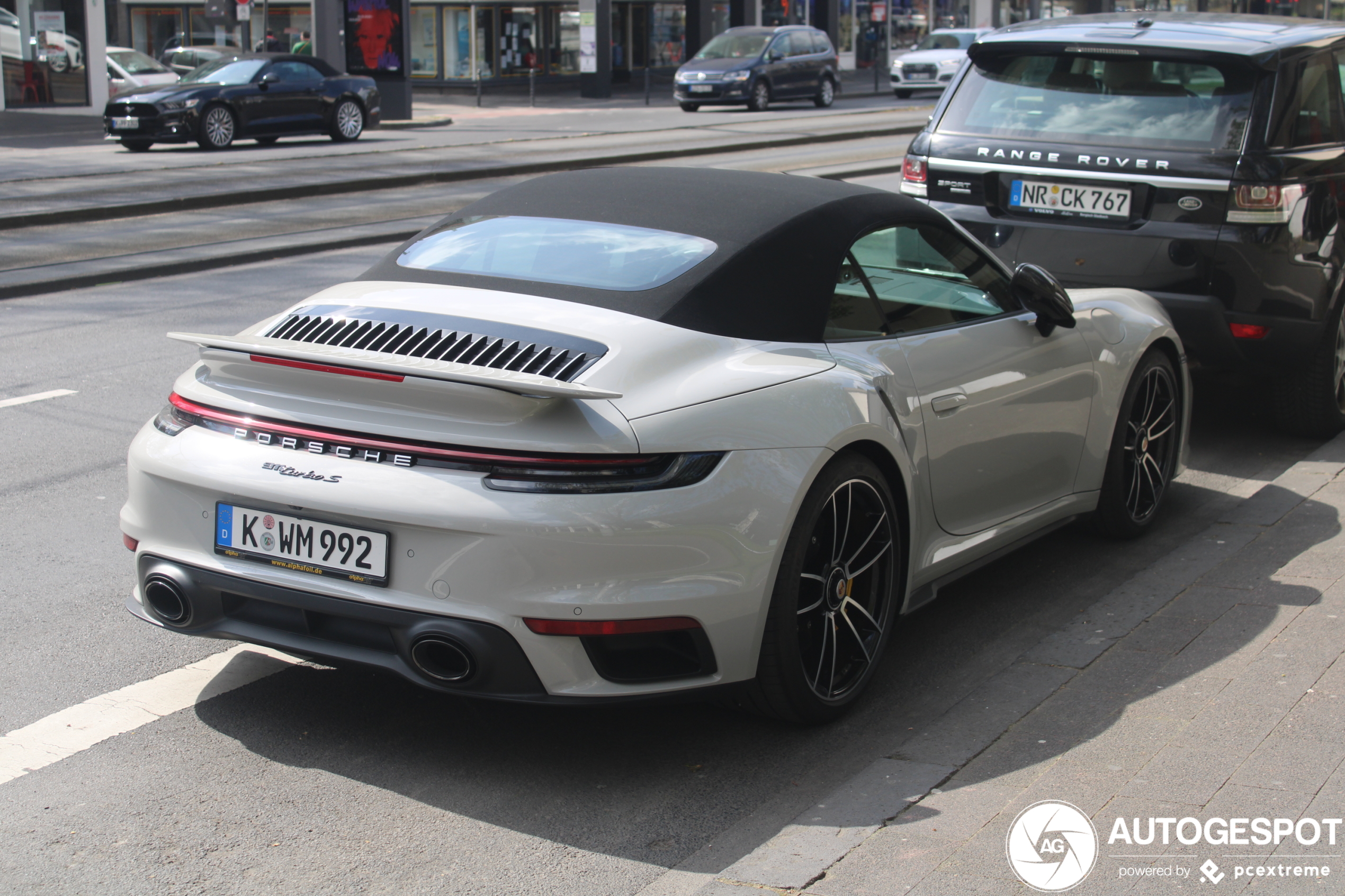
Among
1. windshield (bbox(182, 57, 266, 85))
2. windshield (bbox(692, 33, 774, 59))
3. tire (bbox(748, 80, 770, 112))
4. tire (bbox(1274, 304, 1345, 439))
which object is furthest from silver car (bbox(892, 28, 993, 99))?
tire (bbox(1274, 304, 1345, 439))

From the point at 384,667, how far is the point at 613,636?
0.53 meters

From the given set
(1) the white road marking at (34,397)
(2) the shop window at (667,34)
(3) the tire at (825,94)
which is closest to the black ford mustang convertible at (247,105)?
(3) the tire at (825,94)

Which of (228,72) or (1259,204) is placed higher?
(228,72)

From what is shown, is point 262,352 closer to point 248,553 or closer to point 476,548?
point 248,553

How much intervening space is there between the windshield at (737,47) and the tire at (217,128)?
1359 centimetres

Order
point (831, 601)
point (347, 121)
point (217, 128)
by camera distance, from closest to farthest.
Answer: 1. point (831, 601)
2. point (217, 128)
3. point (347, 121)

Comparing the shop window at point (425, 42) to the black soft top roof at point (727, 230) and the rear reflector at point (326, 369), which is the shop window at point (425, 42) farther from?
the rear reflector at point (326, 369)

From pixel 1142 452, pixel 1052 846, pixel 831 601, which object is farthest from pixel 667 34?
pixel 1052 846

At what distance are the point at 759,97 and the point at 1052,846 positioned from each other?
104 feet

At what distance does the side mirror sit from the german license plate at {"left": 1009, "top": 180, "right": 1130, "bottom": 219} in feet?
6.78

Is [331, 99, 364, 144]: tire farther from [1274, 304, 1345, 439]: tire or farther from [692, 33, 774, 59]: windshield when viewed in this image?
[1274, 304, 1345, 439]: tire

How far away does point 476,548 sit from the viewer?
3.30 m

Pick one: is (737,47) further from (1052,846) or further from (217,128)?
(1052,846)

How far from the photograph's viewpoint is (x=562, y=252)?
4180mm
